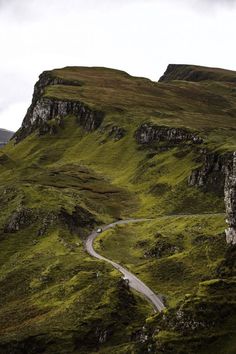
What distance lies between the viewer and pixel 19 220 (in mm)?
142500

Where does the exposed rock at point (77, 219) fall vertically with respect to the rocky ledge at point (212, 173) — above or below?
below

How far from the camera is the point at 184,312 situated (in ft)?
221

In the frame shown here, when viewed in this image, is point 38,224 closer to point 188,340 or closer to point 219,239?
point 219,239

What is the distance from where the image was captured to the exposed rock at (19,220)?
140625 millimetres

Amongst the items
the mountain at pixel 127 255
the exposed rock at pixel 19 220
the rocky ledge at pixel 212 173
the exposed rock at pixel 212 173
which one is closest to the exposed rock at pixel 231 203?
the mountain at pixel 127 255

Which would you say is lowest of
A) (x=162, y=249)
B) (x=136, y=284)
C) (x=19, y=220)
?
(x=136, y=284)

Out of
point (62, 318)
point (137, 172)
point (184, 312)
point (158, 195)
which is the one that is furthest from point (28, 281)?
point (137, 172)

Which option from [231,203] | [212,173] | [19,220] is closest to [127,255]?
[231,203]

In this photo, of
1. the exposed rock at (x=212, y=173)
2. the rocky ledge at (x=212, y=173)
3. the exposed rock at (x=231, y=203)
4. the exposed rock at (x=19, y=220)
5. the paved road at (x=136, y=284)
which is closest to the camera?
the paved road at (x=136, y=284)

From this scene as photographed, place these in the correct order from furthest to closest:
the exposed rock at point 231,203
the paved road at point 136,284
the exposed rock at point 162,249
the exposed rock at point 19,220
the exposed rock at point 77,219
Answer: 1. the exposed rock at point 19,220
2. the exposed rock at point 77,219
3. the exposed rock at point 162,249
4. the exposed rock at point 231,203
5. the paved road at point 136,284

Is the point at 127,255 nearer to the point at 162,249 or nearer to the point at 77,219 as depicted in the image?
the point at 162,249

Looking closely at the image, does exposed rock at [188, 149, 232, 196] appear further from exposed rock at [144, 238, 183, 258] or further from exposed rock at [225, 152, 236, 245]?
exposed rock at [225, 152, 236, 245]

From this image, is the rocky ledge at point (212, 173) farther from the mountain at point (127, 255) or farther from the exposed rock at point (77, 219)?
the exposed rock at point (77, 219)

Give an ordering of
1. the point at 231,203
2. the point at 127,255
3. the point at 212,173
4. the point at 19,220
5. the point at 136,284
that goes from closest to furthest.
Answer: the point at 231,203 → the point at 136,284 → the point at 127,255 → the point at 19,220 → the point at 212,173
